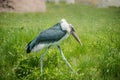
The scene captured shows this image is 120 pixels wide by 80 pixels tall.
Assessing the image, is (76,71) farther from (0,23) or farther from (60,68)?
(0,23)

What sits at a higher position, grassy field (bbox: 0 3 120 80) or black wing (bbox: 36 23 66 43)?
black wing (bbox: 36 23 66 43)

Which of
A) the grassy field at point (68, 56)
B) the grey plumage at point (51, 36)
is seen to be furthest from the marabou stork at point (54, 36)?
the grassy field at point (68, 56)

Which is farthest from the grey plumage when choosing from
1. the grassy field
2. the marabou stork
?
the grassy field

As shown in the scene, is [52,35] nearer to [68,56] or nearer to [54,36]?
[54,36]

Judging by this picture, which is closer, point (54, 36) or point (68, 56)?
point (54, 36)

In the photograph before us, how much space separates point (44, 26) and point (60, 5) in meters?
2.91

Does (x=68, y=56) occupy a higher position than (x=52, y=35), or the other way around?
(x=52, y=35)

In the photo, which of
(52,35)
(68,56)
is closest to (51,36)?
(52,35)

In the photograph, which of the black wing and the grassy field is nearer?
the black wing

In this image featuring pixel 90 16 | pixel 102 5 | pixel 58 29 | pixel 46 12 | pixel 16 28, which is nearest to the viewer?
pixel 58 29

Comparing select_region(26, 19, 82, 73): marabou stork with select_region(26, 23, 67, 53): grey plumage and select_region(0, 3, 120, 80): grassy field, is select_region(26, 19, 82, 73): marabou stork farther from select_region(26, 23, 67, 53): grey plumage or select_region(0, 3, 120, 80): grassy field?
select_region(0, 3, 120, 80): grassy field

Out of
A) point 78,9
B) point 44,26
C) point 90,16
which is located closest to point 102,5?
point 78,9

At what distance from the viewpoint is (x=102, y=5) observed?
26.5 feet

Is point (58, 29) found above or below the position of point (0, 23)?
above
